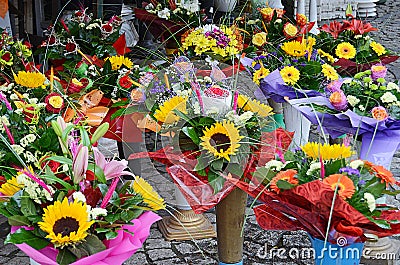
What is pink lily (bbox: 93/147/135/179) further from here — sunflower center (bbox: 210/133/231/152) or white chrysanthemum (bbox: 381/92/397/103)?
white chrysanthemum (bbox: 381/92/397/103)

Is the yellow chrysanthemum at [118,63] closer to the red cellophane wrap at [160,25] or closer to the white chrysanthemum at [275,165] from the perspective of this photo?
the red cellophane wrap at [160,25]

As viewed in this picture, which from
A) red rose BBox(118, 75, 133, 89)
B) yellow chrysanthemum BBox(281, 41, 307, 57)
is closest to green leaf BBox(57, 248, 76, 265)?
red rose BBox(118, 75, 133, 89)

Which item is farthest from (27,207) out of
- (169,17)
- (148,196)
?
(169,17)

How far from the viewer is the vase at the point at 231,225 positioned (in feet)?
7.27

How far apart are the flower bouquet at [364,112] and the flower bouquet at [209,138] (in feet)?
0.82

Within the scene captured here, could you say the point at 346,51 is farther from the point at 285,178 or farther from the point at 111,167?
the point at 111,167

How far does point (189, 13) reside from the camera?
3852mm

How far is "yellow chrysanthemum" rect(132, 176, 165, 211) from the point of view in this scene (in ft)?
5.51

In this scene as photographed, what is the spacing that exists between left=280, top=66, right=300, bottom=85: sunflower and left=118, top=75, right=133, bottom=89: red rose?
2.19 ft

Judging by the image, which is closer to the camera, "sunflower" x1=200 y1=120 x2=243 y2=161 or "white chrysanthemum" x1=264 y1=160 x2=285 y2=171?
"white chrysanthemum" x1=264 y1=160 x2=285 y2=171

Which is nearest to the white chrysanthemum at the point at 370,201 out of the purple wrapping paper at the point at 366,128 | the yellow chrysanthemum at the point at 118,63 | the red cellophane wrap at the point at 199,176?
the red cellophane wrap at the point at 199,176

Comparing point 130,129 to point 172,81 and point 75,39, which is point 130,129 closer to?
point 172,81

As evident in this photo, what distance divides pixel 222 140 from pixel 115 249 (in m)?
0.66

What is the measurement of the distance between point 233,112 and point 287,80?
62cm
